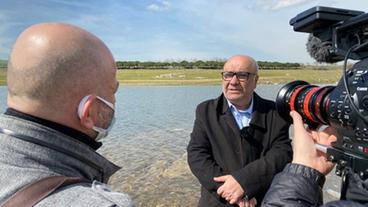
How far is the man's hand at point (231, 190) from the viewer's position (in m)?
3.40

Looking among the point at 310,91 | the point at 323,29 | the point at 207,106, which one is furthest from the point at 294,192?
the point at 207,106

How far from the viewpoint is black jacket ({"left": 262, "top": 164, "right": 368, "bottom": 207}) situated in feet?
5.70

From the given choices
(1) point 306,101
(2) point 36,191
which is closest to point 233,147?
(1) point 306,101

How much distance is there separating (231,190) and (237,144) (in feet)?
1.48

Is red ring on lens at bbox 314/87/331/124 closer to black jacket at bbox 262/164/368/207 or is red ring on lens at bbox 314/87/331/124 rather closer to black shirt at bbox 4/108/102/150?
black jacket at bbox 262/164/368/207

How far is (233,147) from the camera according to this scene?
12.0ft

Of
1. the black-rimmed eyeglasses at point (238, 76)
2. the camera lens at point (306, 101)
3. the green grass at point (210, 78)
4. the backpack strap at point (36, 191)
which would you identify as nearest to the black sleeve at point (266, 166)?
the black-rimmed eyeglasses at point (238, 76)

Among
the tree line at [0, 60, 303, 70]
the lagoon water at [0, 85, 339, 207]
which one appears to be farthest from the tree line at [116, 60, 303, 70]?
the lagoon water at [0, 85, 339, 207]

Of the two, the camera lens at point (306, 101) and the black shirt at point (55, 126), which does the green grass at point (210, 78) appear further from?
the black shirt at point (55, 126)

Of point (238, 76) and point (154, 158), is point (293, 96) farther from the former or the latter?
point (154, 158)

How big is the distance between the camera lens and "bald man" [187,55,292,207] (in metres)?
1.03

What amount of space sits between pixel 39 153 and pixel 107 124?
384 mm

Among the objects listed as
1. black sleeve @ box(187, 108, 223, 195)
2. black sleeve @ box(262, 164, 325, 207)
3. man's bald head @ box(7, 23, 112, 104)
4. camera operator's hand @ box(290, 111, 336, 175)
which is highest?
man's bald head @ box(7, 23, 112, 104)

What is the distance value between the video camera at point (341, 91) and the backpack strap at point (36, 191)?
3.82 ft
